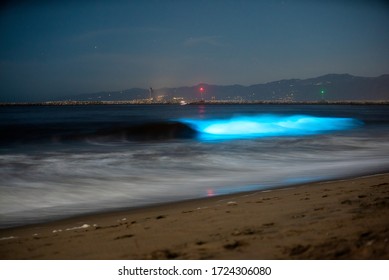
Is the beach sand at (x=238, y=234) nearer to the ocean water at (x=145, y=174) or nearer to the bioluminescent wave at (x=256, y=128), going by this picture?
the ocean water at (x=145, y=174)

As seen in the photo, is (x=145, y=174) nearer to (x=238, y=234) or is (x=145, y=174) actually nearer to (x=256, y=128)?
(x=238, y=234)

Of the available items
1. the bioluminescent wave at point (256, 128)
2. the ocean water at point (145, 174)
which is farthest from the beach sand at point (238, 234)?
the bioluminescent wave at point (256, 128)

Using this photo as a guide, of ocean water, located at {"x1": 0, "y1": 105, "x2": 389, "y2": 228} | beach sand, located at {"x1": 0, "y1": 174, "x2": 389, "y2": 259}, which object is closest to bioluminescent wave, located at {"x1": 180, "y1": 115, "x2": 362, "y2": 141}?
ocean water, located at {"x1": 0, "y1": 105, "x2": 389, "y2": 228}

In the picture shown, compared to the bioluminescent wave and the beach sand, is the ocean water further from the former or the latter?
the bioluminescent wave

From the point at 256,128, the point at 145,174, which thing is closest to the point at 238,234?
the point at 145,174

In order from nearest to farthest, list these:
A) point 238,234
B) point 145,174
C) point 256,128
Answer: point 238,234
point 145,174
point 256,128

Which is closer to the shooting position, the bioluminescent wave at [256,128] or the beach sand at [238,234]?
the beach sand at [238,234]

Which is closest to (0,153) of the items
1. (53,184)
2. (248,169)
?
(53,184)
